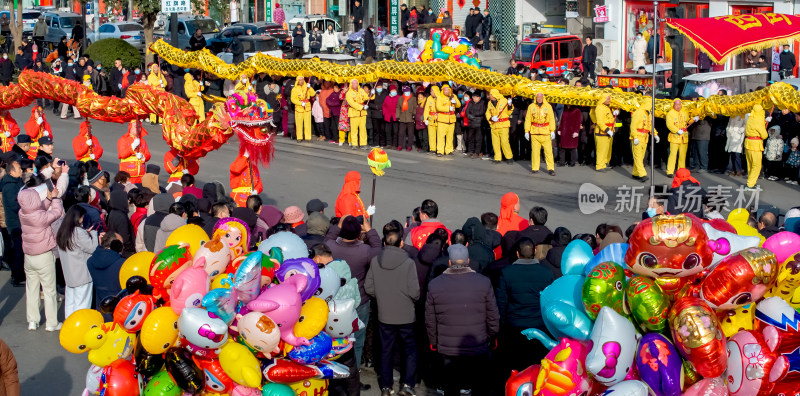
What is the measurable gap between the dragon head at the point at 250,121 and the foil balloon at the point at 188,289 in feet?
17.8

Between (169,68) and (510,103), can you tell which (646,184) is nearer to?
(510,103)

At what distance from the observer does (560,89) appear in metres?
18.2

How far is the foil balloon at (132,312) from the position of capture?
6531mm

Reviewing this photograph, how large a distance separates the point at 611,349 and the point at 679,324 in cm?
39

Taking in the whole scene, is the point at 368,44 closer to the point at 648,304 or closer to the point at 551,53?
the point at 551,53

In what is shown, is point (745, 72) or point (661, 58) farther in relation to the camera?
point (661, 58)

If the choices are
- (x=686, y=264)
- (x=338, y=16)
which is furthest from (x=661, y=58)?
(x=686, y=264)

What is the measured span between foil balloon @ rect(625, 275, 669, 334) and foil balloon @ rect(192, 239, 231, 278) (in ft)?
9.05

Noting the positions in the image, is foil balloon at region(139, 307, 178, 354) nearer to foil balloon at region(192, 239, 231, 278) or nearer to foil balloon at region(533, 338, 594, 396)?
foil balloon at region(192, 239, 231, 278)

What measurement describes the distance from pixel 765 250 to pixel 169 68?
1940cm

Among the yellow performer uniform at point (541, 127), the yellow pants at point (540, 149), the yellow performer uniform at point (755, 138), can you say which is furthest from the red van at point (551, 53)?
the yellow performer uniform at point (755, 138)

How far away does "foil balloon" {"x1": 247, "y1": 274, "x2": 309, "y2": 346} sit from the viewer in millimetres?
6395

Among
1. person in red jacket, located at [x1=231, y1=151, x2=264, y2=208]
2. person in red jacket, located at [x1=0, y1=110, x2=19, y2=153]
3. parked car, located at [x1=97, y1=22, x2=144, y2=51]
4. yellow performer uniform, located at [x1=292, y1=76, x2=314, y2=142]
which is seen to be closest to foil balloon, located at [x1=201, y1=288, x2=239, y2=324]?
person in red jacket, located at [x1=231, y1=151, x2=264, y2=208]

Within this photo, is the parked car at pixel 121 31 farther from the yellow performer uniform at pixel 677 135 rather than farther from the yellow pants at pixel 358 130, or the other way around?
the yellow performer uniform at pixel 677 135
